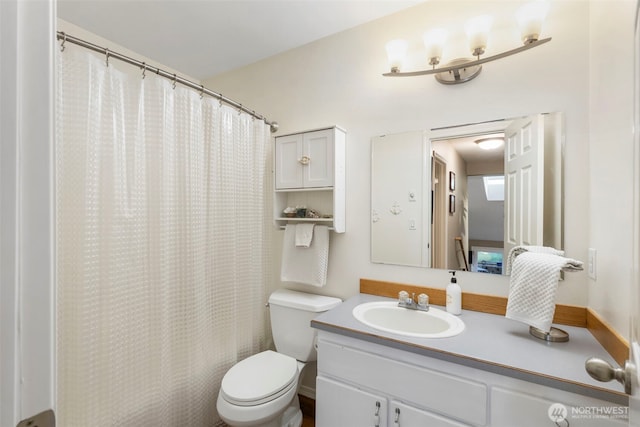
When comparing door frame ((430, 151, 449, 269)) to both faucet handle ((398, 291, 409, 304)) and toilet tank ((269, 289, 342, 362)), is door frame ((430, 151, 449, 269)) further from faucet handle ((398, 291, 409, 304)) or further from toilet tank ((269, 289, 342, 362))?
toilet tank ((269, 289, 342, 362))

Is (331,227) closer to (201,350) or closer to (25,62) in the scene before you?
(201,350)

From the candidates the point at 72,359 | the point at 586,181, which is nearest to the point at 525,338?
the point at 586,181

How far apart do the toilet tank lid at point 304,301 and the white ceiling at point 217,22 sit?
169 centimetres

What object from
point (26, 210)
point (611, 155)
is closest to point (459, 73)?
point (611, 155)

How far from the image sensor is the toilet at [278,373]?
4.17 ft

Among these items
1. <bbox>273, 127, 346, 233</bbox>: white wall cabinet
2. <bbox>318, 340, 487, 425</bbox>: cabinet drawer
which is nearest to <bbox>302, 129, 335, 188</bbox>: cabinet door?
<bbox>273, 127, 346, 233</bbox>: white wall cabinet

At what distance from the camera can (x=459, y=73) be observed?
144 cm

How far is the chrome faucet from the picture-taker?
143cm

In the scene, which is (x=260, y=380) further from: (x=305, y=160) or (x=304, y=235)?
(x=305, y=160)

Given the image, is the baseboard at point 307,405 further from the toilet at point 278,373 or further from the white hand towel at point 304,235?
the white hand towel at point 304,235

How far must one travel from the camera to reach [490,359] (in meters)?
0.96
